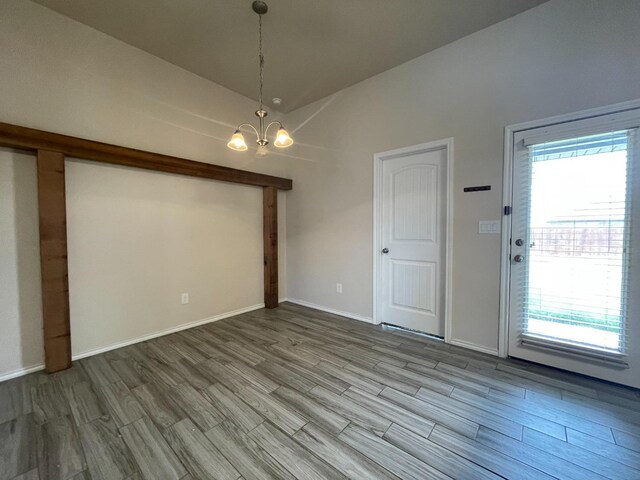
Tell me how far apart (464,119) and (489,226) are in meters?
1.09

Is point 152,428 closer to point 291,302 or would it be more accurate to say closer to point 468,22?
point 291,302

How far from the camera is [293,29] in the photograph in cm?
238

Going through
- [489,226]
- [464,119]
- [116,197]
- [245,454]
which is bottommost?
[245,454]

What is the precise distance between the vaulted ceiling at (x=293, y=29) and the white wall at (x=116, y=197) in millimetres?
276

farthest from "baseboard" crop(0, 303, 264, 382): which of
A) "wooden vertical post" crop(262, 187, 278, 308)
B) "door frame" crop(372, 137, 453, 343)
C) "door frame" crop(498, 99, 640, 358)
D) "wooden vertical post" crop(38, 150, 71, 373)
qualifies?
"door frame" crop(498, 99, 640, 358)

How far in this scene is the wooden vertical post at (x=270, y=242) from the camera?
3.75m

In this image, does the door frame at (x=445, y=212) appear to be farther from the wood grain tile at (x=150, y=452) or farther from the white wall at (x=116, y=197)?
the wood grain tile at (x=150, y=452)

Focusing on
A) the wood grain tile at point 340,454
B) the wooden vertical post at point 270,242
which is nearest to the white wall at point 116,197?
the wooden vertical post at point 270,242

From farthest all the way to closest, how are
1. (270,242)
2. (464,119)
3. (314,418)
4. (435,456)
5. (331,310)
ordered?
(270,242) → (331,310) → (464,119) → (314,418) → (435,456)

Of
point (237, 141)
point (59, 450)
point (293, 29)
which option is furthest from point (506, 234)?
point (59, 450)

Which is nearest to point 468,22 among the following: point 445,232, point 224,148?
→ point 445,232

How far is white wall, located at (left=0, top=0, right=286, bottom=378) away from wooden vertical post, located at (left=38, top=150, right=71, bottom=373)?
199 mm

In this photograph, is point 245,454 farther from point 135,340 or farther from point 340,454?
point 135,340

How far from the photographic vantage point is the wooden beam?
1.93m
